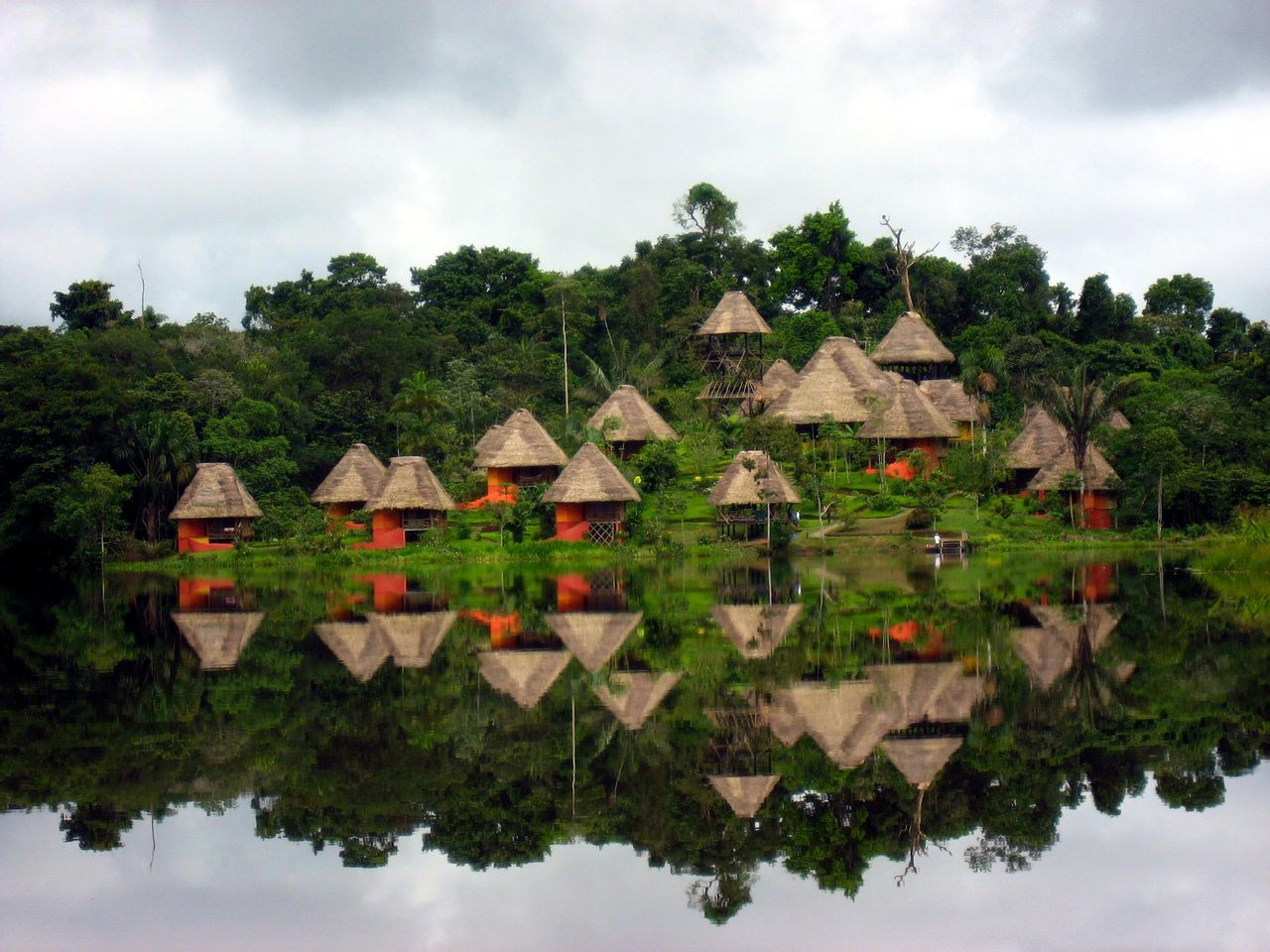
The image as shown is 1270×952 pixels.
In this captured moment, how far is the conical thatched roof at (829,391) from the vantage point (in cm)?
4438

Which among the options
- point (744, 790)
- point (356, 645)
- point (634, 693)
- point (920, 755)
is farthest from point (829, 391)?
point (744, 790)

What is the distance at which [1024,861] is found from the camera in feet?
31.8

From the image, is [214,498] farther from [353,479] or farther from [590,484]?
[590,484]

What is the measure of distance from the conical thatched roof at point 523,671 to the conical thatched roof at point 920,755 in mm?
4409

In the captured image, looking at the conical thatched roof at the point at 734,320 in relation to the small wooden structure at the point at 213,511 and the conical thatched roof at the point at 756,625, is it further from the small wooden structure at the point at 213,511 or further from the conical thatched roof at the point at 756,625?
the conical thatched roof at the point at 756,625

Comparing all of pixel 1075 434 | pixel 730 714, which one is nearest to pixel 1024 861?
pixel 730 714

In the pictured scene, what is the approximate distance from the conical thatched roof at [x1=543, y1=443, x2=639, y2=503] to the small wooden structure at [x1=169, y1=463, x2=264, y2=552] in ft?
30.0

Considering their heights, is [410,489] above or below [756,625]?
above

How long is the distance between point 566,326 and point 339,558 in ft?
70.2

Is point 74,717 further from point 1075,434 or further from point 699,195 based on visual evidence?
point 699,195

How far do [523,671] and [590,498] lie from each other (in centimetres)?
2001

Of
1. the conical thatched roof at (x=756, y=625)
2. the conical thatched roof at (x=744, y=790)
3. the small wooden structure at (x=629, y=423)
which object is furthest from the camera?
the small wooden structure at (x=629, y=423)

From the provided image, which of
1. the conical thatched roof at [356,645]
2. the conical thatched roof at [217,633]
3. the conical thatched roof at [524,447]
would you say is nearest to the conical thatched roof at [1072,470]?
the conical thatched roof at [524,447]

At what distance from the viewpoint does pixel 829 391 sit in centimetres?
4500
